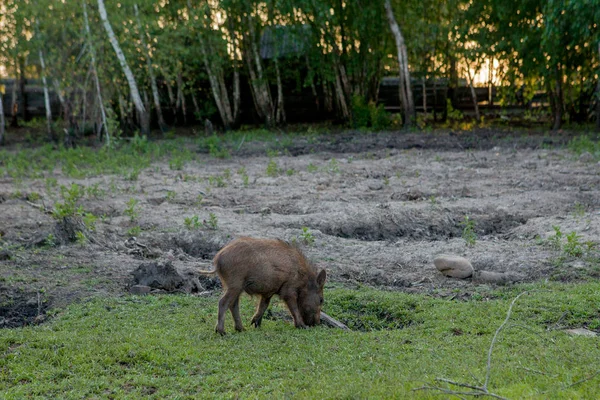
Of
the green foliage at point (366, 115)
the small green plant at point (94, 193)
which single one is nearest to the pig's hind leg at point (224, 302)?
the small green plant at point (94, 193)

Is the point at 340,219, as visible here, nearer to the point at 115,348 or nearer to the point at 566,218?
the point at 566,218

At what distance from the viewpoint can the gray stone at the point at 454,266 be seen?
8758mm

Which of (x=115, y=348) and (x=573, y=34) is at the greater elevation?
(x=573, y=34)

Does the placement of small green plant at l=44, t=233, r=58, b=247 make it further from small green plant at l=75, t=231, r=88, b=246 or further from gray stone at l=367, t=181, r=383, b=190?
gray stone at l=367, t=181, r=383, b=190

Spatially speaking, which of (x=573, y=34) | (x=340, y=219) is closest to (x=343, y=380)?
(x=340, y=219)

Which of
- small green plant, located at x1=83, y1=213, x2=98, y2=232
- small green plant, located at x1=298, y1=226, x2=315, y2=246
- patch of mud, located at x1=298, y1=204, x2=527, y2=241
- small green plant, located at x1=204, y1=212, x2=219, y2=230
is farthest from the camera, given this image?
patch of mud, located at x1=298, y1=204, x2=527, y2=241

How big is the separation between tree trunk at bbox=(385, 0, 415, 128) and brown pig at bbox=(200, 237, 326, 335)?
59.2ft

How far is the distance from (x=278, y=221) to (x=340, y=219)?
2.92 ft

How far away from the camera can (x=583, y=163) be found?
627 inches

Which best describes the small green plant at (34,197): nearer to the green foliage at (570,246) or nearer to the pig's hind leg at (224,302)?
the pig's hind leg at (224,302)

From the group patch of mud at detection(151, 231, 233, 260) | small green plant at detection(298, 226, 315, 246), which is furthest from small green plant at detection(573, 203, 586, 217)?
patch of mud at detection(151, 231, 233, 260)

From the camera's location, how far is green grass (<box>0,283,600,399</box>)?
5.52 m

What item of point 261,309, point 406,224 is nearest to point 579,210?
point 406,224

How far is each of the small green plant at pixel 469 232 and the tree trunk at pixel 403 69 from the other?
45.8 feet
